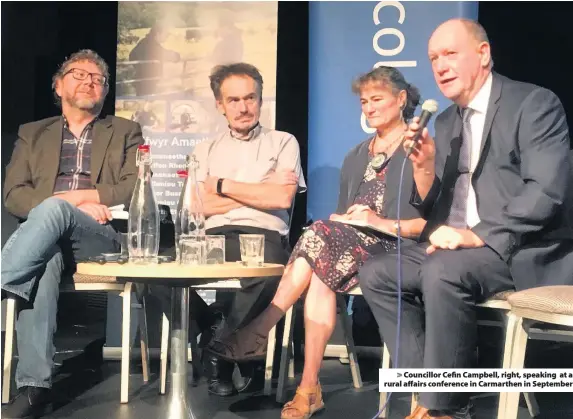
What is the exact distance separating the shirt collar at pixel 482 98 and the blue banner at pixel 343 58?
92 centimetres

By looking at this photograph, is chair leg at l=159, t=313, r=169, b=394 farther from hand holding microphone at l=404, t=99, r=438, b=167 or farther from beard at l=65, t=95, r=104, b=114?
hand holding microphone at l=404, t=99, r=438, b=167

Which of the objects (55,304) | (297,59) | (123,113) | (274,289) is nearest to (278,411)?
(274,289)

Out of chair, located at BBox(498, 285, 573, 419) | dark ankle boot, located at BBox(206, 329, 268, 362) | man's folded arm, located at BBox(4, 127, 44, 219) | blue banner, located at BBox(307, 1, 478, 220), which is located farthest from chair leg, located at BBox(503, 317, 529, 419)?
man's folded arm, located at BBox(4, 127, 44, 219)

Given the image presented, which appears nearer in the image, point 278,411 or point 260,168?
point 278,411

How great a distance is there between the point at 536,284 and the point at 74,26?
10.1 feet

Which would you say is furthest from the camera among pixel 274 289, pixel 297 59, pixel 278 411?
pixel 297 59

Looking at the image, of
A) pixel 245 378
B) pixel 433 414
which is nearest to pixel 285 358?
pixel 245 378

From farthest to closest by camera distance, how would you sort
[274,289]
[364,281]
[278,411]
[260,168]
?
[260,168], [274,289], [278,411], [364,281]

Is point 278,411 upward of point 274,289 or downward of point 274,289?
downward

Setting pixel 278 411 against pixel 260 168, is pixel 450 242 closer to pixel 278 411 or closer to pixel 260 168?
pixel 278 411

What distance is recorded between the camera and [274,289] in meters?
2.76

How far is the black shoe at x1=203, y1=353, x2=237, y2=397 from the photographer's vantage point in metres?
2.62

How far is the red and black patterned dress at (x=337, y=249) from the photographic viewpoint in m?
2.35

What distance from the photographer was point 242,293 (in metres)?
2.71
